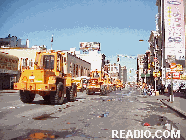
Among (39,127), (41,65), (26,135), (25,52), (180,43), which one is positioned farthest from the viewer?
(25,52)

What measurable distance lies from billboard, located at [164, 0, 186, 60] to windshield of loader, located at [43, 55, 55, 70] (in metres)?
44.8

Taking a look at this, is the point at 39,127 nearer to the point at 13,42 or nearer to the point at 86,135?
the point at 86,135

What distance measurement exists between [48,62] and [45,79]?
6.48 feet

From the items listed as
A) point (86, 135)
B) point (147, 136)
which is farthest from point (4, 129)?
point (147, 136)

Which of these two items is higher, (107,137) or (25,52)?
(25,52)

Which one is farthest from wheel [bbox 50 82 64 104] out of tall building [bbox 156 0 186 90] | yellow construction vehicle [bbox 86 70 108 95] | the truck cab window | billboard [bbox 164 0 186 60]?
billboard [bbox 164 0 186 60]

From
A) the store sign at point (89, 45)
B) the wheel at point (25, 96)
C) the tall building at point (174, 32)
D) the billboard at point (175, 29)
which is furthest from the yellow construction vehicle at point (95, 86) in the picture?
the store sign at point (89, 45)

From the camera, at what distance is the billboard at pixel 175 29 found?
190ft

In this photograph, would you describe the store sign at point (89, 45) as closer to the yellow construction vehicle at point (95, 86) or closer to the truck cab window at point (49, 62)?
the yellow construction vehicle at point (95, 86)

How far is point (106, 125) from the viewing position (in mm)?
9289

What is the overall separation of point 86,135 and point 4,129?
2779mm

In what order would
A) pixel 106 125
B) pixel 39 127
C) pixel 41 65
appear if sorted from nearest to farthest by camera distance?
pixel 39 127 → pixel 106 125 → pixel 41 65

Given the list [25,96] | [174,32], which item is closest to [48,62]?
[25,96]

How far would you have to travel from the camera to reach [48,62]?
1820cm
